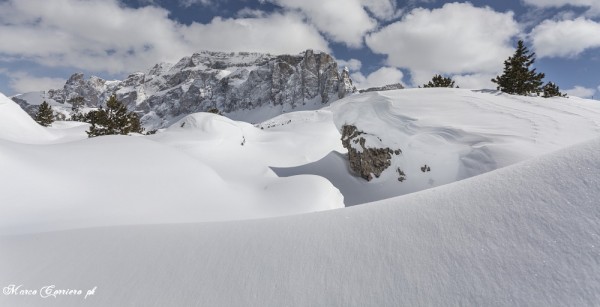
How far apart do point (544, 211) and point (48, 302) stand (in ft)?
17.1

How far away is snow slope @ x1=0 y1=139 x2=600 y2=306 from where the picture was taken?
88.7 inches

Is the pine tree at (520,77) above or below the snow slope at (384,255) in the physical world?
above

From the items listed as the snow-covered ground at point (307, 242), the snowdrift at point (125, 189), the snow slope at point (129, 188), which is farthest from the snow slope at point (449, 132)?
the snow-covered ground at point (307, 242)

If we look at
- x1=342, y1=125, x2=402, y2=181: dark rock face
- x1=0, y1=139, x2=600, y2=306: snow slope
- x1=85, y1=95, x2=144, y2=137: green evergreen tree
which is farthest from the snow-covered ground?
x1=85, y1=95, x2=144, y2=137: green evergreen tree

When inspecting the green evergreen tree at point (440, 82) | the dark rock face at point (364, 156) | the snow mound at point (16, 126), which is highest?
the green evergreen tree at point (440, 82)

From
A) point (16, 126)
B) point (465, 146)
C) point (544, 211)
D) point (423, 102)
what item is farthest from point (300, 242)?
point (16, 126)

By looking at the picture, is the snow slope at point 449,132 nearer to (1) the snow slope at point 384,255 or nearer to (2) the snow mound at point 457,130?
(2) the snow mound at point 457,130

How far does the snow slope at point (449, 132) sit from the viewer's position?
10844mm

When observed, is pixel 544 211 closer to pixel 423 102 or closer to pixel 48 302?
pixel 48 302
